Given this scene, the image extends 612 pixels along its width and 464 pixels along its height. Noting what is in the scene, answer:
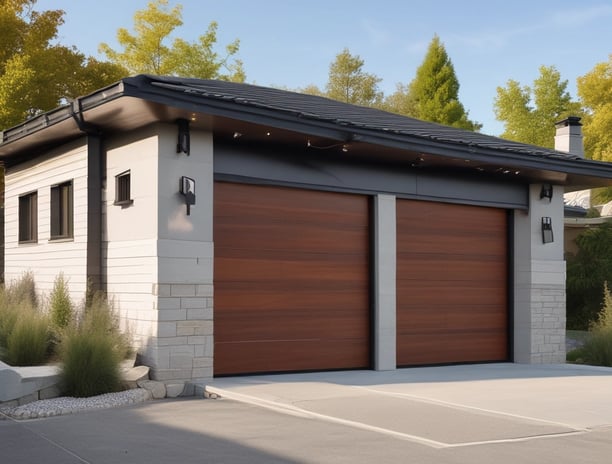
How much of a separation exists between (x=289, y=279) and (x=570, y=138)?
7.81 metres

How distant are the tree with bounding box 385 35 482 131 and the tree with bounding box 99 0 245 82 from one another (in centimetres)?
1306

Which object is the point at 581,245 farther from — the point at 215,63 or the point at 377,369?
the point at 215,63

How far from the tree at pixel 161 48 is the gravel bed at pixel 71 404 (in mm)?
22160

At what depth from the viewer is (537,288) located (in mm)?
13984

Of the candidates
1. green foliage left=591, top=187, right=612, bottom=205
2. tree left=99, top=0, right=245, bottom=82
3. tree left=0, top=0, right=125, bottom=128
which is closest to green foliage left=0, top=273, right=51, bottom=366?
tree left=0, top=0, right=125, bottom=128

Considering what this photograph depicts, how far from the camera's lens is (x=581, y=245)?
20484 mm

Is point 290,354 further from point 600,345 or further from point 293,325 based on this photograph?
point 600,345

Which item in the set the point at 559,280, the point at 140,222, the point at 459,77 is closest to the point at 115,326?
the point at 140,222

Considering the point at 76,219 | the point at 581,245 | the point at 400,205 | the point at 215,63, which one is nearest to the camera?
the point at 76,219

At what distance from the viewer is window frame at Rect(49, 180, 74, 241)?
39.5ft

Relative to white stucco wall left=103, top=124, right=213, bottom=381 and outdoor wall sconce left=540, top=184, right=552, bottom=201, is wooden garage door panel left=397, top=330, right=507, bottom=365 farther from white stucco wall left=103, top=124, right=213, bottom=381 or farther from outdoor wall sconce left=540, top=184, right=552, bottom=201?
white stucco wall left=103, top=124, right=213, bottom=381

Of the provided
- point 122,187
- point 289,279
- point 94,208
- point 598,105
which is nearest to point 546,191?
point 289,279

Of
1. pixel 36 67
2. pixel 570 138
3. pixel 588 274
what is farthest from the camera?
pixel 588 274

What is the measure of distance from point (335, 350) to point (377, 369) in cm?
76
